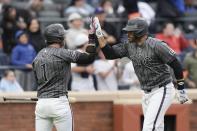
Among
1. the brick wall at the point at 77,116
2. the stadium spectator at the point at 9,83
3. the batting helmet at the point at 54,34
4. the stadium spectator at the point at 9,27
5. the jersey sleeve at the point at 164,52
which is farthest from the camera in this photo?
the stadium spectator at the point at 9,27

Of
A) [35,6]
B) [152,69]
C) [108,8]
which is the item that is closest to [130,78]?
[108,8]

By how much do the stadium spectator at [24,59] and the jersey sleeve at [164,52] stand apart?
14.5 feet

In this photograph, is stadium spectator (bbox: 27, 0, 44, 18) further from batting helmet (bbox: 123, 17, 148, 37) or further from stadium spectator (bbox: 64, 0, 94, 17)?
batting helmet (bbox: 123, 17, 148, 37)

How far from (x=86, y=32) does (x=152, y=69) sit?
16.0 feet

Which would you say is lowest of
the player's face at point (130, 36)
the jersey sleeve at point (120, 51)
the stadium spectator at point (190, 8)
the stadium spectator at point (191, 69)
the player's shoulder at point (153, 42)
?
the stadium spectator at point (191, 69)

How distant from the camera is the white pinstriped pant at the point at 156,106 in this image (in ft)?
31.3

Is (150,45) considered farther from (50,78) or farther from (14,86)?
(14,86)

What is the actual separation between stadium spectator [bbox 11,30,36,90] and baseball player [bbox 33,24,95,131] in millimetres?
4210

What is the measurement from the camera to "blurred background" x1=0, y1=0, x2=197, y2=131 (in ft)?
44.3

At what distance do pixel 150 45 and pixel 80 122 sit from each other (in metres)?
2.42

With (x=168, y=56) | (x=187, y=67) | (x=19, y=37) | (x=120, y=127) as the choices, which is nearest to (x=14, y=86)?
(x=19, y=37)

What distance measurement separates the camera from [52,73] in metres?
9.31

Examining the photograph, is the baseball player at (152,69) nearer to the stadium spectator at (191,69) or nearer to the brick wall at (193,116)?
the brick wall at (193,116)

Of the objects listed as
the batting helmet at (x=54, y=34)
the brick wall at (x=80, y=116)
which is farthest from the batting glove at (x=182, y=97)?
the brick wall at (x=80, y=116)
